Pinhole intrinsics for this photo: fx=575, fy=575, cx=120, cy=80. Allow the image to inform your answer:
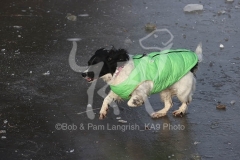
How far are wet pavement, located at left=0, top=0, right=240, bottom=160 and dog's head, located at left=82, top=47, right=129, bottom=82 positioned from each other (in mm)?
646

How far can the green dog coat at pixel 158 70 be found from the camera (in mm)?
6301

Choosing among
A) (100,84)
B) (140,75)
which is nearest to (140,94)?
(140,75)

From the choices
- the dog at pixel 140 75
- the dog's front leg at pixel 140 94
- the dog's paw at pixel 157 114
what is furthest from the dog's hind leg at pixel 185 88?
the dog's front leg at pixel 140 94

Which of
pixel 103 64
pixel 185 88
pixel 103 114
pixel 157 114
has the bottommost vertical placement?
pixel 157 114

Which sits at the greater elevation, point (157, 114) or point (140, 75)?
point (140, 75)

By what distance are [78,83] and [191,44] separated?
92.7 inches

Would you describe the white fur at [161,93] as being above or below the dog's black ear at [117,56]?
below

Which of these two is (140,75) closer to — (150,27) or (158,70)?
(158,70)

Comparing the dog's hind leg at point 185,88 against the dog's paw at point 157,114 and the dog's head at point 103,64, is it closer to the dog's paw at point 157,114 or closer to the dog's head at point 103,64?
the dog's paw at point 157,114

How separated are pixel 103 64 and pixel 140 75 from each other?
0.43m

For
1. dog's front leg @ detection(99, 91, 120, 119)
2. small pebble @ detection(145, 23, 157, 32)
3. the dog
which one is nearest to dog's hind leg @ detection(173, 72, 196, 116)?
the dog

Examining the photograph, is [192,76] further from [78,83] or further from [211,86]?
[78,83]

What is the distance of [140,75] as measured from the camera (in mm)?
6328

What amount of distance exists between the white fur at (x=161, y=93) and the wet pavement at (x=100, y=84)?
0.48ft
